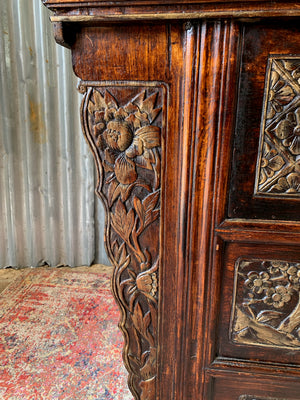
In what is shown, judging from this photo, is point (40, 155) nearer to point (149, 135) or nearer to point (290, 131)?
point (149, 135)

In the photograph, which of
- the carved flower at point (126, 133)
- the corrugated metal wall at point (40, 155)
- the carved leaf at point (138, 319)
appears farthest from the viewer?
the corrugated metal wall at point (40, 155)

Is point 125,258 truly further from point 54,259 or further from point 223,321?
point 54,259

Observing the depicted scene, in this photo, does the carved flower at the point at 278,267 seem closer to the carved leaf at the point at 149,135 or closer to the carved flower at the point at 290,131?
the carved flower at the point at 290,131

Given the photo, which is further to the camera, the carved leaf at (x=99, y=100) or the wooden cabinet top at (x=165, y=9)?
the carved leaf at (x=99, y=100)

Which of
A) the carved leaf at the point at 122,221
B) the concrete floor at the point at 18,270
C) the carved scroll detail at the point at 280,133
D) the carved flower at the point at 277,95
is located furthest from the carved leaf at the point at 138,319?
the concrete floor at the point at 18,270

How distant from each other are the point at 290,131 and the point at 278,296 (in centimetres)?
34

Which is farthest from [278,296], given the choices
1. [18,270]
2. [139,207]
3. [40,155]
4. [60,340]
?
[18,270]

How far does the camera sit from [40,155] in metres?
2.12

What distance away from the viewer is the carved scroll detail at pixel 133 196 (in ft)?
2.20

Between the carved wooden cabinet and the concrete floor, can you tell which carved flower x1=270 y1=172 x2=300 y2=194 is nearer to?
the carved wooden cabinet

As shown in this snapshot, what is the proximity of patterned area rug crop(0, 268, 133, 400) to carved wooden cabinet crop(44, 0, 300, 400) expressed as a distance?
599 mm

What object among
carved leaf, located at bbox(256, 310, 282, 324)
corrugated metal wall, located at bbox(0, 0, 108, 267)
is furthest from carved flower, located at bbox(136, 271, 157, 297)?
corrugated metal wall, located at bbox(0, 0, 108, 267)

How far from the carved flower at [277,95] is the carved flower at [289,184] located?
0.12m

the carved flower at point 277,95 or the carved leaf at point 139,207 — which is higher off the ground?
the carved flower at point 277,95
